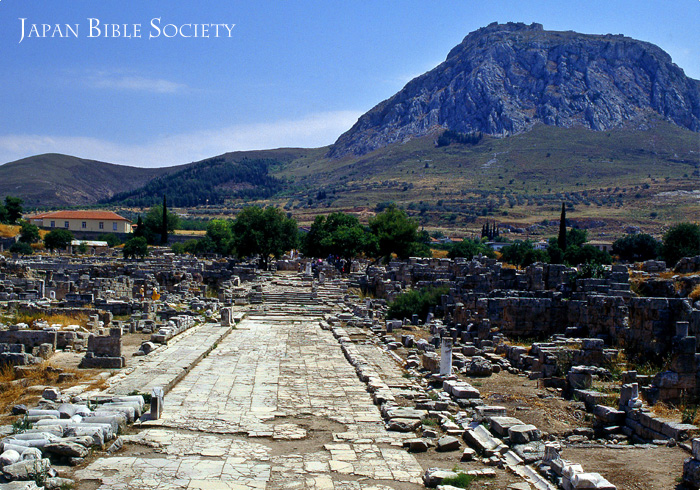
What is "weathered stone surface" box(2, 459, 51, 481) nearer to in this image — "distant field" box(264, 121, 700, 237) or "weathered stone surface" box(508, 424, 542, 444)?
"weathered stone surface" box(508, 424, 542, 444)

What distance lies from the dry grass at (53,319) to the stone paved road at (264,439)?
6.59m

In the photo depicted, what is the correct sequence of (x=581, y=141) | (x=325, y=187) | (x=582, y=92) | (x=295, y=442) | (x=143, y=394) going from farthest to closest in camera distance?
(x=582, y=92) < (x=325, y=187) < (x=581, y=141) < (x=143, y=394) < (x=295, y=442)

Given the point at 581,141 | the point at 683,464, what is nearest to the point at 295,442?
the point at 683,464

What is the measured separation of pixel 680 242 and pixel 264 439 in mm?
39717

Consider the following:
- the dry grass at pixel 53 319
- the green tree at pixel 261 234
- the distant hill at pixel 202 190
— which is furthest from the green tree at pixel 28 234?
the distant hill at pixel 202 190

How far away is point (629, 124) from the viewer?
16575cm

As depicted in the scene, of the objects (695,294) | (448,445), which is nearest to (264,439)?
(448,445)

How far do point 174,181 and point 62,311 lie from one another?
173087 millimetres

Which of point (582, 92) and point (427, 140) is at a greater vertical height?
point (582, 92)

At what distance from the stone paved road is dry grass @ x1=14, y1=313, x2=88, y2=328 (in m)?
6.59

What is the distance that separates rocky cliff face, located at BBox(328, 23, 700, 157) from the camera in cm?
17088

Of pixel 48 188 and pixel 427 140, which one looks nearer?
pixel 427 140

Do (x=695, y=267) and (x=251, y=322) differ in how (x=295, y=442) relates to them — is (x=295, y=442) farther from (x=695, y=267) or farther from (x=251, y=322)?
(x=695, y=267)

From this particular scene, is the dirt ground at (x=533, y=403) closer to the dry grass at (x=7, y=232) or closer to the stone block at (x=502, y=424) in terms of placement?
the stone block at (x=502, y=424)
